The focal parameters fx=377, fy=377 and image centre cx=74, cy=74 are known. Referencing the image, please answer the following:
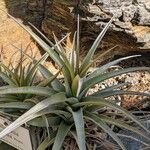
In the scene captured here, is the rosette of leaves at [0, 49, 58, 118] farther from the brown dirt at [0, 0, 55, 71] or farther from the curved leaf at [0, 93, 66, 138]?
the brown dirt at [0, 0, 55, 71]

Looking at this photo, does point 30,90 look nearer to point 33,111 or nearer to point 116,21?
point 33,111

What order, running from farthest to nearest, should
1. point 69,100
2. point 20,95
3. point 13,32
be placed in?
1. point 13,32
2. point 20,95
3. point 69,100

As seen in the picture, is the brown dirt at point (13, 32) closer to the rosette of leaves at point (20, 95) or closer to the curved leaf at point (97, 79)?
the rosette of leaves at point (20, 95)

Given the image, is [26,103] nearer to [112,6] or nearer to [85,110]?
[85,110]

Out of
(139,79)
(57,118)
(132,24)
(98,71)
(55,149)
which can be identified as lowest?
(55,149)

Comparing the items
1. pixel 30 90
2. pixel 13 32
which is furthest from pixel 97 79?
pixel 13 32

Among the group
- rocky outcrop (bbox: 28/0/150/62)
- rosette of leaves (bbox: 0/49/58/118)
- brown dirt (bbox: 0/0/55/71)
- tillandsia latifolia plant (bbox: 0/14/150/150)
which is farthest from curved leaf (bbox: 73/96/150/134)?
brown dirt (bbox: 0/0/55/71)

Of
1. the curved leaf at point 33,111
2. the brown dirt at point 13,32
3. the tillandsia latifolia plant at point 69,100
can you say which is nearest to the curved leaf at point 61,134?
the tillandsia latifolia plant at point 69,100

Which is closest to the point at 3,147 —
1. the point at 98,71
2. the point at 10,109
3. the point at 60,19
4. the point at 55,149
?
the point at 10,109
